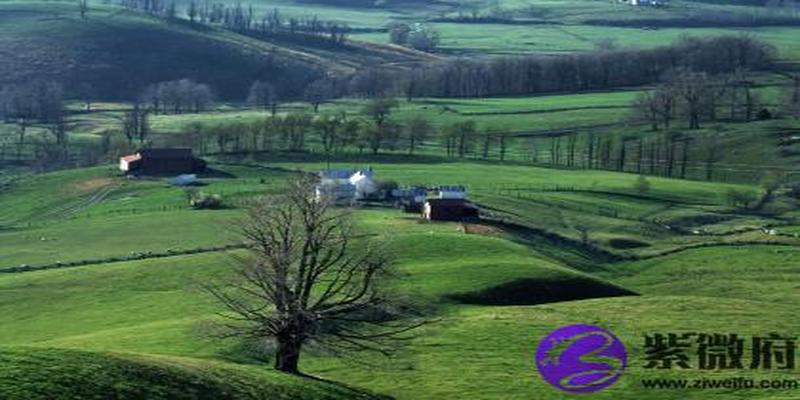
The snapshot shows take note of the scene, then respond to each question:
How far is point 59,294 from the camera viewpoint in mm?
69688

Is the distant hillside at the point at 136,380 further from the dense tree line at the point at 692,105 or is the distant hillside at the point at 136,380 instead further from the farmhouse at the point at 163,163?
the dense tree line at the point at 692,105

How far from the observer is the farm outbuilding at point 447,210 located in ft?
323

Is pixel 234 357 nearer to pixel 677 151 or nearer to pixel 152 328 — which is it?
pixel 152 328

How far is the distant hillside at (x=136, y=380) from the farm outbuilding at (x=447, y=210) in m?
55.6

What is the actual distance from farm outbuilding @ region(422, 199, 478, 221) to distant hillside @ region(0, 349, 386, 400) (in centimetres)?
5562

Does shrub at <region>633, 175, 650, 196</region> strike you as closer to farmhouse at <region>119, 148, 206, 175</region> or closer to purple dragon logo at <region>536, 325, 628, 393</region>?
farmhouse at <region>119, 148, 206, 175</region>

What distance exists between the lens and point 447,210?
9881 cm

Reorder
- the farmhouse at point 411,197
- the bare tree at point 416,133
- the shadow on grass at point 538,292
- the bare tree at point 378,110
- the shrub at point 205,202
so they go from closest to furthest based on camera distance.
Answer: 1. the shadow on grass at point 538,292
2. the shrub at point 205,202
3. the farmhouse at point 411,197
4. the bare tree at point 416,133
5. the bare tree at point 378,110

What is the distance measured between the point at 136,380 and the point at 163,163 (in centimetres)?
9495

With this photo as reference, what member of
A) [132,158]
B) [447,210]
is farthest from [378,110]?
[447,210]

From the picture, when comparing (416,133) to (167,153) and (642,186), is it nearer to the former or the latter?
(642,186)

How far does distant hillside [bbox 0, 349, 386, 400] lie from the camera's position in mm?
34094

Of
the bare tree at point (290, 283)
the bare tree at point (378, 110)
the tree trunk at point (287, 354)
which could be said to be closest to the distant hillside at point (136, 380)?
the tree trunk at point (287, 354)

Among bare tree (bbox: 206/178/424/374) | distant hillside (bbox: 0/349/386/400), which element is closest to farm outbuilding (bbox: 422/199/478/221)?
bare tree (bbox: 206/178/424/374)
